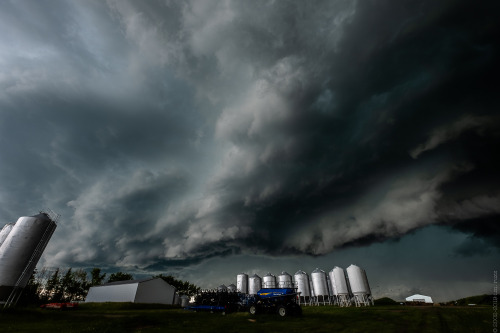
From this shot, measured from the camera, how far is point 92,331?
14.6 meters

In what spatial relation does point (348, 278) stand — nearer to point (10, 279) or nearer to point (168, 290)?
point (168, 290)

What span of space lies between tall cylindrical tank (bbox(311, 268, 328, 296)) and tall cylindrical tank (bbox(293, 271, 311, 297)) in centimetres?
259

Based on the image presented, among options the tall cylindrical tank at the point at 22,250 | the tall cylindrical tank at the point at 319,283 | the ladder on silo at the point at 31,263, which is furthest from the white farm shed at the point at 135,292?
the tall cylindrical tank at the point at 319,283

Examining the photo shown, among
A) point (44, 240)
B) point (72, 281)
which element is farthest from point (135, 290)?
point (72, 281)

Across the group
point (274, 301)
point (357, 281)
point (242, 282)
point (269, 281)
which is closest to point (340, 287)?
point (357, 281)

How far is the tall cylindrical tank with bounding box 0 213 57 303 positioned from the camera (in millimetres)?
30906

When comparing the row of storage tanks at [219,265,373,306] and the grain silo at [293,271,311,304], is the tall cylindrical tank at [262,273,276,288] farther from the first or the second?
the grain silo at [293,271,311,304]

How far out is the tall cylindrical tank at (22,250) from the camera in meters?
30.9

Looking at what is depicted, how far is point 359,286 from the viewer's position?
52.8 metres

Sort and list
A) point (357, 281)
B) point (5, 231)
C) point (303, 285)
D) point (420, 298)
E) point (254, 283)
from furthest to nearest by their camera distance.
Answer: point (420, 298), point (254, 283), point (303, 285), point (357, 281), point (5, 231)

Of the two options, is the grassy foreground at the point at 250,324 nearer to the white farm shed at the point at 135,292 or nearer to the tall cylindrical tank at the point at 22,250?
the tall cylindrical tank at the point at 22,250

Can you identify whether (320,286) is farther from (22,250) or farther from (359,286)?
(22,250)

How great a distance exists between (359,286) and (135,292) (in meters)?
50.5

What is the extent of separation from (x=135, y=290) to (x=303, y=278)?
43279mm
